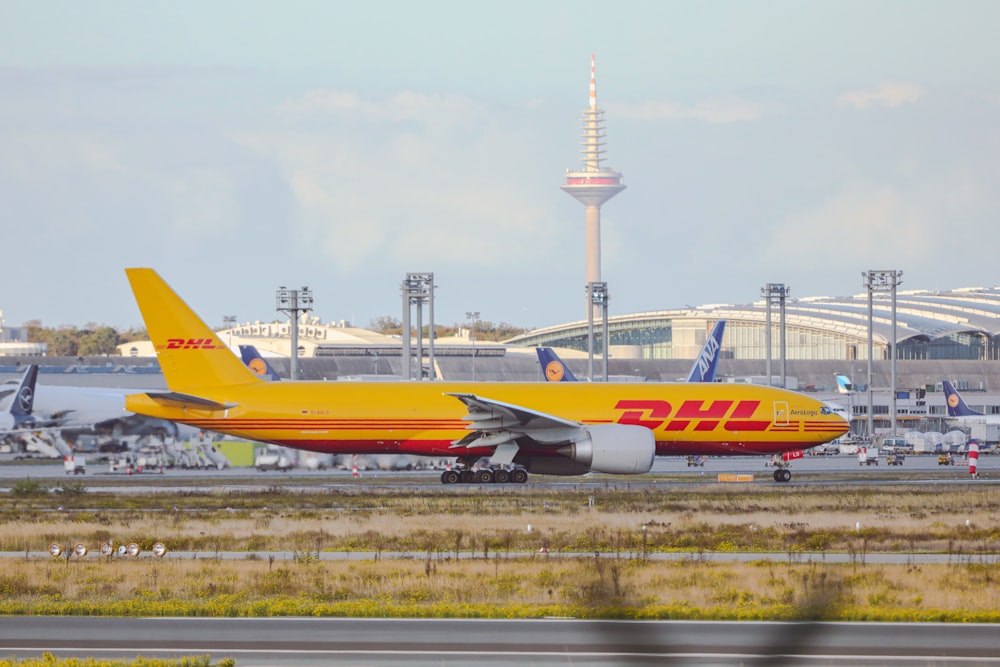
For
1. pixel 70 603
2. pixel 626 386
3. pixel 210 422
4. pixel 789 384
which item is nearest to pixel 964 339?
pixel 789 384

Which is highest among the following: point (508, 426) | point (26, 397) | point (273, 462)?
point (26, 397)

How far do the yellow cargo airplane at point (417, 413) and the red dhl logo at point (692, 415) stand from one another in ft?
0.15

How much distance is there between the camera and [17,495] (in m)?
39.5

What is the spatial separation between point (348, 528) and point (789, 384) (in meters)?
81.0

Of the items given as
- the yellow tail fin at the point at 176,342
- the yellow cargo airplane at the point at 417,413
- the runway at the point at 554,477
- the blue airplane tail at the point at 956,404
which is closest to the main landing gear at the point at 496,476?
the yellow cargo airplane at the point at 417,413

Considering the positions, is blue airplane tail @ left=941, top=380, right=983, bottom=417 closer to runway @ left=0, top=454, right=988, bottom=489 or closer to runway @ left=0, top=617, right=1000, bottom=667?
runway @ left=0, top=454, right=988, bottom=489

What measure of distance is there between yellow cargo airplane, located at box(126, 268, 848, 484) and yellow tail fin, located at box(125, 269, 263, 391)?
0.03 meters

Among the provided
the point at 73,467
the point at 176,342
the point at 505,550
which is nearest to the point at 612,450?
the point at 176,342

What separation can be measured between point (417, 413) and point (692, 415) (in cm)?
900

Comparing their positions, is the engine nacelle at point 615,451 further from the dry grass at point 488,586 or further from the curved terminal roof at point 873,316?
the curved terminal roof at point 873,316

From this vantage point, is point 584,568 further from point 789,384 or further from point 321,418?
point 789,384

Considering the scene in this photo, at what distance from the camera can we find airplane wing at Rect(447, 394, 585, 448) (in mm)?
41500

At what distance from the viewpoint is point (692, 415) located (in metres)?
44.9

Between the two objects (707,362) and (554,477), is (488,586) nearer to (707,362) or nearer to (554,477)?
(554,477)
